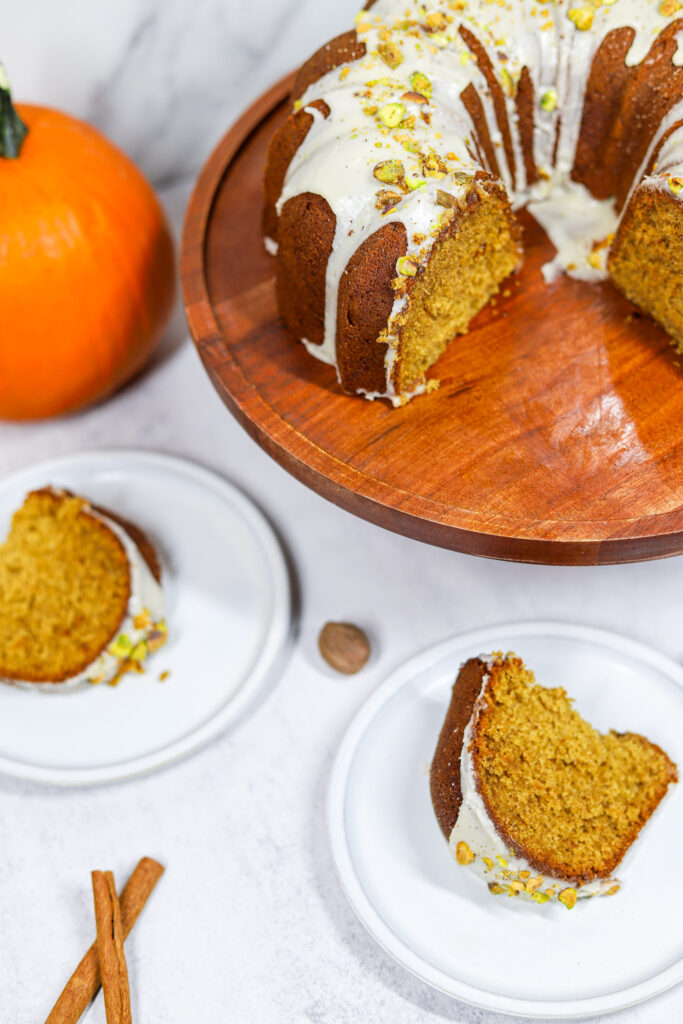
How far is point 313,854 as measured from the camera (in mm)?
2061

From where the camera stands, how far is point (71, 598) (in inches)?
84.8

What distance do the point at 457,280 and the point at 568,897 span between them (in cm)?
116

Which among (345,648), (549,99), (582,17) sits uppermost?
(582,17)

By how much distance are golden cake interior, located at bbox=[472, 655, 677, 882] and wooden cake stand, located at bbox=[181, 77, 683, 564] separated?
29 cm

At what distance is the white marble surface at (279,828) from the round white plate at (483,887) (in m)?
0.11

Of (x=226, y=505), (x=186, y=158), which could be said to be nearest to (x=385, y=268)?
(x=226, y=505)

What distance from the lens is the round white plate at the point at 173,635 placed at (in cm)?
212

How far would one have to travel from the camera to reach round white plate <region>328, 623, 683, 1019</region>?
5.92ft

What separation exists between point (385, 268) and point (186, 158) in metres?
1.47

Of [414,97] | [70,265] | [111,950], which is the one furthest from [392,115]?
[111,950]

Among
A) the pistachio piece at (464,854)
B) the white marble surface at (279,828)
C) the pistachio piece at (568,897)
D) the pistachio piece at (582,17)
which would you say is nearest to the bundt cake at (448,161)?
the pistachio piece at (582,17)

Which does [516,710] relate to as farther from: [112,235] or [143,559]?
[112,235]

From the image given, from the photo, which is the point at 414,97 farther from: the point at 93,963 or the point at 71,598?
the point at 93,963

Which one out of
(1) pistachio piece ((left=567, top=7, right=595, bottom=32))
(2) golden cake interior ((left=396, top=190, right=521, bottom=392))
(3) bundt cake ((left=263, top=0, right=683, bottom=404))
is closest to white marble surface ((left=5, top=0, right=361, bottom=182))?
(3) bundt cake ((left=263, top=0, right=683, bottom=404))
